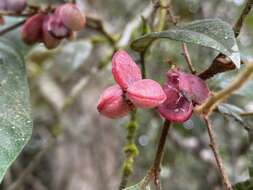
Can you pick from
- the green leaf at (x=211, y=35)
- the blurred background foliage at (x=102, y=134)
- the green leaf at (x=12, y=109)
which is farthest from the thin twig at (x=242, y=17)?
the blurred background foliage at (x=102, y=134)

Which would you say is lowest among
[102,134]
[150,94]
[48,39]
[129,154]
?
[102,134]

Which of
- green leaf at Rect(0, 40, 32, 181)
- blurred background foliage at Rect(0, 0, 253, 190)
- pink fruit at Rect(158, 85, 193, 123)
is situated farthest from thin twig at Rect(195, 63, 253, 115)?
blurred background foliage at Rect(0, 0, 253, 190)

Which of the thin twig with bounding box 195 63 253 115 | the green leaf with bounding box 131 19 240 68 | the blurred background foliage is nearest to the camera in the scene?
the thin twig with bounding box 195 63 253 115

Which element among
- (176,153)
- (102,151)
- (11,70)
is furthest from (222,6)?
(11,70)

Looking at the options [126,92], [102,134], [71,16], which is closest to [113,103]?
[126,92]

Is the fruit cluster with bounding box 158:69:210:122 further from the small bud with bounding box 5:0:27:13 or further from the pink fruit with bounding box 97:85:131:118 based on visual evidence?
the small bud with bounding box 5:0:27:13

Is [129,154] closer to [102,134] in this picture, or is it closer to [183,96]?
[183,96]
